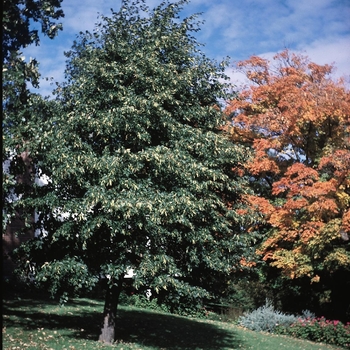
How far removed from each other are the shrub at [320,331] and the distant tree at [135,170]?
9662 millimetres

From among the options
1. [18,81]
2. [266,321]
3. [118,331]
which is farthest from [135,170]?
[266,321]

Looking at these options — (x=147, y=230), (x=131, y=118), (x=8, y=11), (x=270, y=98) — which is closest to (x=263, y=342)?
(x=147, y=230)

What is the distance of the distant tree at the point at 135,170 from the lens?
35.6 feet

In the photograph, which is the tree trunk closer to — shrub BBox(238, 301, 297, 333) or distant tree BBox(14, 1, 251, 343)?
distant tree BBox(14, 1, 251, 343)

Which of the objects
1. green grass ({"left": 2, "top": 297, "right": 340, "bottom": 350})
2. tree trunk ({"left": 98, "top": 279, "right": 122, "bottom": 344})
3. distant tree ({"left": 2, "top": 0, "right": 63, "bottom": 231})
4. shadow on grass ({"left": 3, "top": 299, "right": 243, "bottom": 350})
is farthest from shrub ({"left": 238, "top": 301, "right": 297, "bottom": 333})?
distant tree ({"left": 2, "top": 0, "right": 63, "bottom": 231})

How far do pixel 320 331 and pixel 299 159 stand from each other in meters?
8.31

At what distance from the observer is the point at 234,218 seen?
13.1 meters

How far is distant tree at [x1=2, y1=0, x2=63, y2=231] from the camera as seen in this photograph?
973cm

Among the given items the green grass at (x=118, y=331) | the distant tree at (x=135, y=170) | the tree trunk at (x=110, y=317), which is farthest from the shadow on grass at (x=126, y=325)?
the distant tree at (x=135, y=170)

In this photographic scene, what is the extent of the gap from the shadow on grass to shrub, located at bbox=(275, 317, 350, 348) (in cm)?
400

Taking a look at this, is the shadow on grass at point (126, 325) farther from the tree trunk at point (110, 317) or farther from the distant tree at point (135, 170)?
the distant tree at point (135, 170)

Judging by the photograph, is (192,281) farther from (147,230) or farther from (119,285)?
(147,230)

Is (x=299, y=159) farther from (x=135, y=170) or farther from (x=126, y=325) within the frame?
(x=135, y=170)

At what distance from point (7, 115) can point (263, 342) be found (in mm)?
12676
